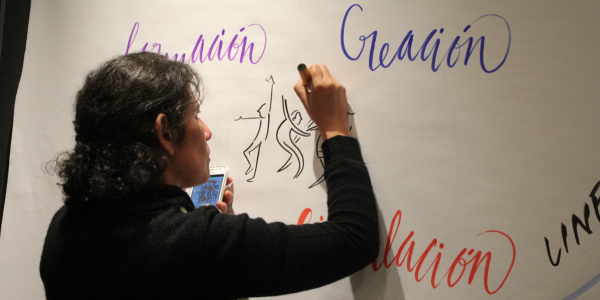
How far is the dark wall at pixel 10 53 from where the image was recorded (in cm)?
92

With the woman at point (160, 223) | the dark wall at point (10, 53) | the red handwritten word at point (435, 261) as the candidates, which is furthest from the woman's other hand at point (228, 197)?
the dark wall at point (10, 53)

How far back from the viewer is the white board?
0.44 m

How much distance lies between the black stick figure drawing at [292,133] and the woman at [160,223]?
0.11m

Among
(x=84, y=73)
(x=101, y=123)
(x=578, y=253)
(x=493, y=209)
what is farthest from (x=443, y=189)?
(x=84, y=73)

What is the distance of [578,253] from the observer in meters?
0.43

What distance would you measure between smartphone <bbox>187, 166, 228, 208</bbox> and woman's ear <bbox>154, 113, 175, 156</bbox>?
168 mm

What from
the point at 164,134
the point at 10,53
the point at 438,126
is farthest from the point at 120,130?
the point at 10,53

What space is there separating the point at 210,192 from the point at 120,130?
233mm

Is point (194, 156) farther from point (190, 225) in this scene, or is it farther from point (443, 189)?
point (443, 189)

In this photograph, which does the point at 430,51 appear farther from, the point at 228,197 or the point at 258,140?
the point at 228,197

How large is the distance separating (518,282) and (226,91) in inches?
21.5

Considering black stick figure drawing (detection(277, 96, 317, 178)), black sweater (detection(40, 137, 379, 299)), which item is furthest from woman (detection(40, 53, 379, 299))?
black stick figure drawing (detection(277, 96, 317, 178))

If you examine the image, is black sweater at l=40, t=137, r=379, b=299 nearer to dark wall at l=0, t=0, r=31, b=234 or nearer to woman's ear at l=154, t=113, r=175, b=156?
woman's ear at l=154, t=113, r=175, b=156

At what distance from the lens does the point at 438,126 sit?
49 centimetres
